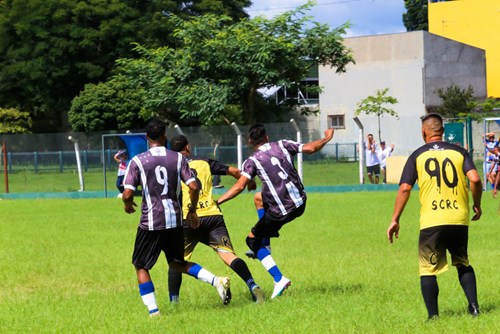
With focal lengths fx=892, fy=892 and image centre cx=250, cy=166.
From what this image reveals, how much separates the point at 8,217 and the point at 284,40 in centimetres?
2356

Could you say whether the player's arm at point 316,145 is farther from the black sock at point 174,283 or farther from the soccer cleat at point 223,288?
the black sock at point 174,283

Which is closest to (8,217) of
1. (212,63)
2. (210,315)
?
(210,315)

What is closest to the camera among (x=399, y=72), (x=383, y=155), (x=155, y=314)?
(x=155, y=314)

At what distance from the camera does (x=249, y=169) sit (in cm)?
991

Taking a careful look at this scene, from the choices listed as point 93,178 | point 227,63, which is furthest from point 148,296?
point 227,63

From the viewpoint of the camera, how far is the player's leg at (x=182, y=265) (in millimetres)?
8867

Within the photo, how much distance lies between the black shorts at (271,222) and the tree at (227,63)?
31.8 m

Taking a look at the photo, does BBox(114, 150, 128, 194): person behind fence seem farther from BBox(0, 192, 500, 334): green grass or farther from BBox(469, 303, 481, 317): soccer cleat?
BBox(469, 303, 481, 317): soccer cleat

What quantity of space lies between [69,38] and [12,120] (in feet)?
18.9

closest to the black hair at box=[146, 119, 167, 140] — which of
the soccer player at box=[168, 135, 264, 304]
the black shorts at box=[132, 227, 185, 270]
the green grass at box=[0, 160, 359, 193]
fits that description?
the black shorts at box=[132, 227, 185, 270]

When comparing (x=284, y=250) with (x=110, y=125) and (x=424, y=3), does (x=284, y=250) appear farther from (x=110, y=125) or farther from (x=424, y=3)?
(x=424, y=3)

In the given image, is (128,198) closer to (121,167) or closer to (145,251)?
(145,251)

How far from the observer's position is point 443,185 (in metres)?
7.63

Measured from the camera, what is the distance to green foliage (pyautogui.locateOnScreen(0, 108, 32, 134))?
49344 mm
